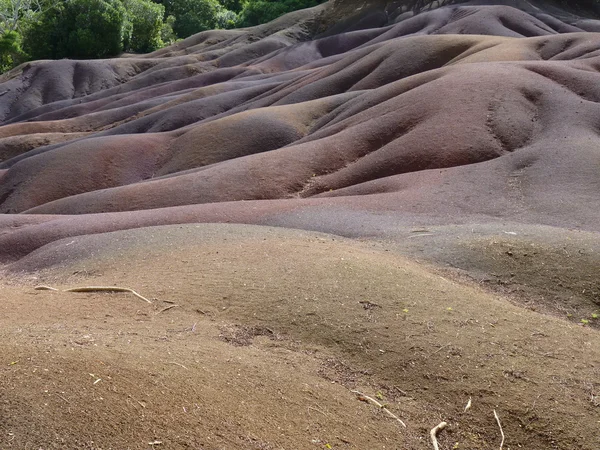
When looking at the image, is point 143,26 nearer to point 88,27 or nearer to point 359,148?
point 88,27

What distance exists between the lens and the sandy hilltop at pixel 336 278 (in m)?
5.54

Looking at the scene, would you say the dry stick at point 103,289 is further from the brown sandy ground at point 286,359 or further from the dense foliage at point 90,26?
the dense foliage at point 90,26

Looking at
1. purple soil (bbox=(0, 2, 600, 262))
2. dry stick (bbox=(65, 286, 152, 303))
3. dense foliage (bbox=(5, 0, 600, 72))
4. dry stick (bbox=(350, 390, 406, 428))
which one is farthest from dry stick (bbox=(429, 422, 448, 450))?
dense foliage (bbox=(5, 0, 600, 72))

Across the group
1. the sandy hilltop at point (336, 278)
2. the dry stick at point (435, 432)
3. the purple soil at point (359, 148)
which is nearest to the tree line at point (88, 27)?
the purple soil at point (359, 148)

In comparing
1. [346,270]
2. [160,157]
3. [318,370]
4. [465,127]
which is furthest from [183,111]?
[318,370]

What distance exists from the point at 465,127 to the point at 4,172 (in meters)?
20.0

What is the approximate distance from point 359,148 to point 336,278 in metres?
12.9

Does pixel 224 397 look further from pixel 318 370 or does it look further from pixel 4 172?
pixel 4 172

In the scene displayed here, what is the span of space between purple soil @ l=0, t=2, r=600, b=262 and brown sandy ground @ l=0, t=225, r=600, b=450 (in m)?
4.16

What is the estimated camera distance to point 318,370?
6820 millimetres

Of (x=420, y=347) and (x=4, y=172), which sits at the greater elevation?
(x=420, y=347)

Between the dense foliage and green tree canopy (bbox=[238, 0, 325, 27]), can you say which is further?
green tree canopy (bbox=[238, 0, 325, 27])

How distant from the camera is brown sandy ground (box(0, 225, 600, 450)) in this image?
5086mm

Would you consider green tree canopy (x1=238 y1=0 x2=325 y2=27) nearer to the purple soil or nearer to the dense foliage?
the dense foliage
